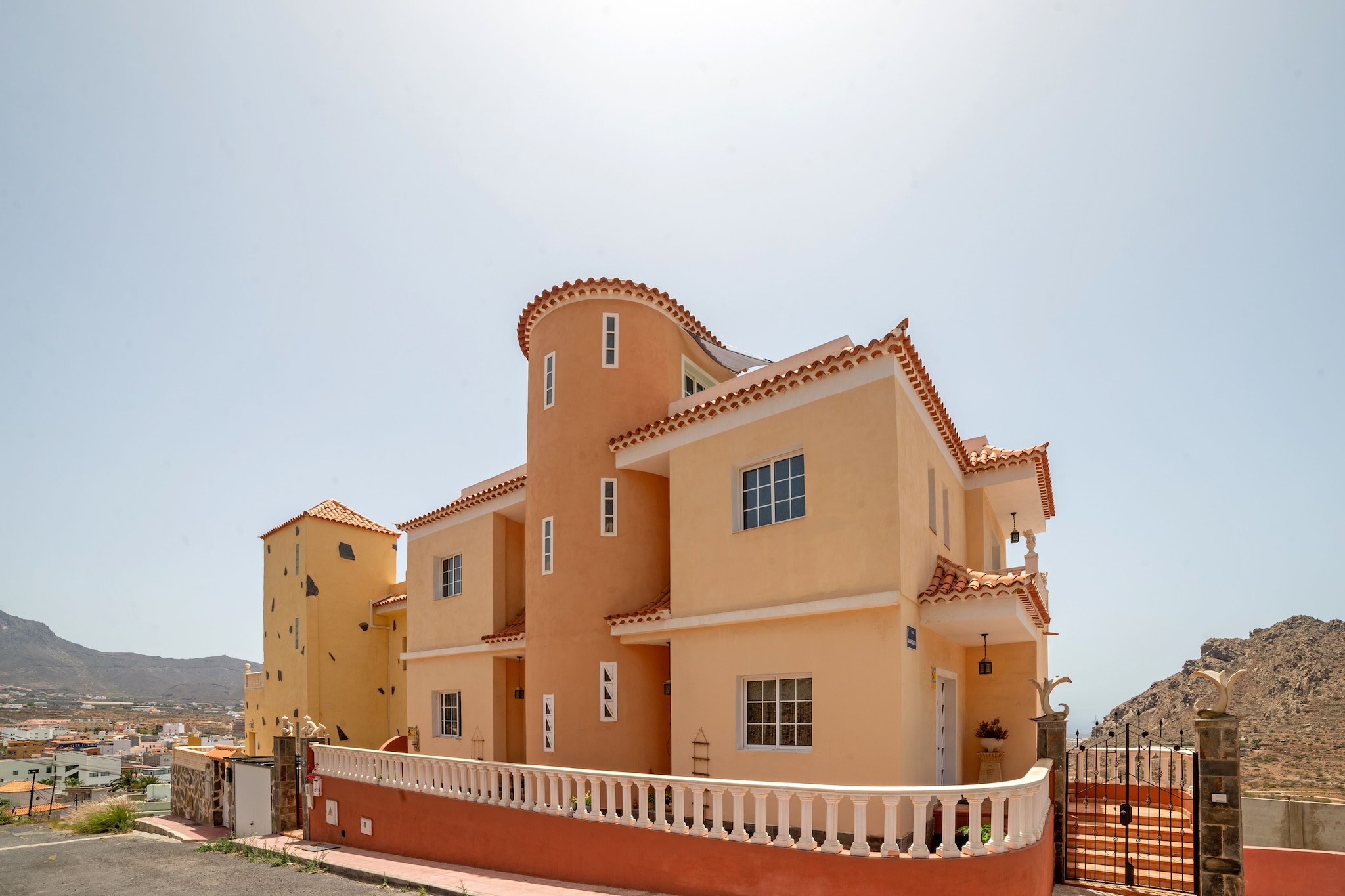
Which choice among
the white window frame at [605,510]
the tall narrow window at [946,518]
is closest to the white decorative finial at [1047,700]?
the tall narrow window at [946,518]

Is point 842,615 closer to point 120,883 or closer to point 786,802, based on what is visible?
point 786,802

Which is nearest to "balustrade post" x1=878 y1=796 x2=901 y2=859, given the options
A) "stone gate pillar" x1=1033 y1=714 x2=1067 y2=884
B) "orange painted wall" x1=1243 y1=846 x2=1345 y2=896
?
"stone gate pillar" x1=1033 y1=714 x2=1067 y2=884

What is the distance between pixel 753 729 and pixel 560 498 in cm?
560

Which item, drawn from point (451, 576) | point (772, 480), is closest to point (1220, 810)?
point (772, 480)

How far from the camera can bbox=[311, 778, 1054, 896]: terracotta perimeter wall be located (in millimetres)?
7887

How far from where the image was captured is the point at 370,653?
2720 centimetres

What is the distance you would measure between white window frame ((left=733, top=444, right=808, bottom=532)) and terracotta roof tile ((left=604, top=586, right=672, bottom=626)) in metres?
1.69

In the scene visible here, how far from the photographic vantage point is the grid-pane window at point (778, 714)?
38.2 ft

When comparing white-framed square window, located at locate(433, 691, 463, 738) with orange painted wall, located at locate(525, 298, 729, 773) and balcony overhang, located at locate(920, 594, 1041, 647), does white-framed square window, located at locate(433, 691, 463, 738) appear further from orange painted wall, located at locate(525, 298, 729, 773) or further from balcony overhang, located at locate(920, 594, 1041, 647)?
balcony overhang, located at locate(920, 594, 1041, 647)

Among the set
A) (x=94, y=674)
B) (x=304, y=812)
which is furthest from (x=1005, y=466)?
(x=94, y=674)

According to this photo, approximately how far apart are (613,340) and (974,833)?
1052 centimetres

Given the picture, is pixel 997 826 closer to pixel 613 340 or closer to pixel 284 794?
pixel 613 340

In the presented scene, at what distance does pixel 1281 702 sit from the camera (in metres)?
32.5

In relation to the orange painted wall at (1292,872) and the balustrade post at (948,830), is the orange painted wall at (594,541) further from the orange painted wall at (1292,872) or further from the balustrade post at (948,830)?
the orange painted wall at (1292,872)
